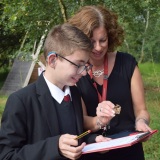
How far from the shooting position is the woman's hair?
224 cm

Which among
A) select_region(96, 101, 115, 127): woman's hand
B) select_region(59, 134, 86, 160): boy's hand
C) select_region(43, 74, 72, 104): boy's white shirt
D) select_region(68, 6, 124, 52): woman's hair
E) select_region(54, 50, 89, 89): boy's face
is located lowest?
select_region(59, 134, 86, 160): boy's hand

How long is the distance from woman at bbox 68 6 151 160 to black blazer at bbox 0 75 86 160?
483mm

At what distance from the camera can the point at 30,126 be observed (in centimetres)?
176

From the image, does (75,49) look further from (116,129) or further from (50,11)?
(50,11)

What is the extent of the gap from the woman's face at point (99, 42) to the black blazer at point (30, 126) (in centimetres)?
55

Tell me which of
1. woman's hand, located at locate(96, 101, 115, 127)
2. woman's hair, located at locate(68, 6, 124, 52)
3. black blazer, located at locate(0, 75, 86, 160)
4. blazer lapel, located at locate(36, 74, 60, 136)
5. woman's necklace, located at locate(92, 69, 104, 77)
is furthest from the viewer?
woman's necklace, located at locate(92, 69, 104, 77)

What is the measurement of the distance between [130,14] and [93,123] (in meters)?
6.83

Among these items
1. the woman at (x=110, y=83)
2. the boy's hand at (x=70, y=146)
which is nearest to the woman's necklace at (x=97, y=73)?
the woman at (x=110, y=83)

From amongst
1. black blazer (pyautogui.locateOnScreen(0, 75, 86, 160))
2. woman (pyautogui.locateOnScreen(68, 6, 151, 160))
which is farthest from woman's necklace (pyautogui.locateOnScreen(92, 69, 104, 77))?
black blazer (pyautogui.locateOnScreen(0, 75, 86, 160))

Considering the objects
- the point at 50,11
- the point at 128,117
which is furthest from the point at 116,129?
the point at 50,11

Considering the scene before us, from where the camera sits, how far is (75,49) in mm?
1850

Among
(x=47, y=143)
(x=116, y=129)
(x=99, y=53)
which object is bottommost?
(x=116, y=129)

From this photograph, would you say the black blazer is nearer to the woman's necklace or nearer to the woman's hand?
the woman's hand

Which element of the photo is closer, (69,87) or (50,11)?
(69,87)
